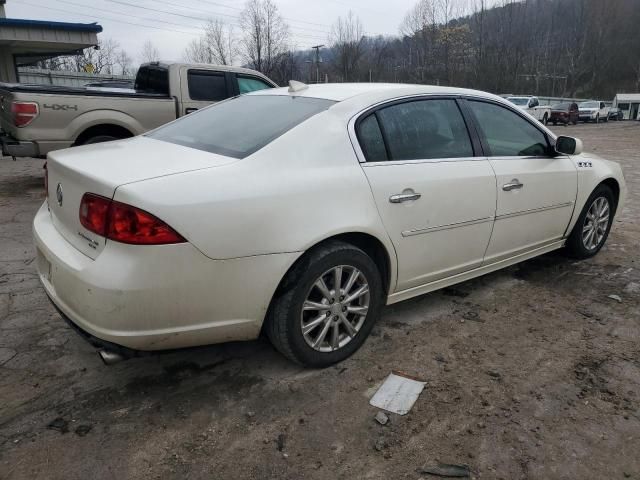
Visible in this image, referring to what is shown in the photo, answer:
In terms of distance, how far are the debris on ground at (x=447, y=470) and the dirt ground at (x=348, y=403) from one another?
0.03 metres

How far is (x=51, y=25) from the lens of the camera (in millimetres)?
14594

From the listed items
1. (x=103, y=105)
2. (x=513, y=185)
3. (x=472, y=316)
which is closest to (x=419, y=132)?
(x=513, y=185)

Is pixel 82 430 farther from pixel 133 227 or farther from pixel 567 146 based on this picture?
pixel 567 146

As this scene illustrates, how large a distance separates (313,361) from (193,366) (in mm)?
692

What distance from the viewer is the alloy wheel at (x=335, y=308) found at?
266 cm

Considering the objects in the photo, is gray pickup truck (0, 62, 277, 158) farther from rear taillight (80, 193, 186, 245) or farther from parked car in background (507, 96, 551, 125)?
parked car in background (507, 96, 551, 125)

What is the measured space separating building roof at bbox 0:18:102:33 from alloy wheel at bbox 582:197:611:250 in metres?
15.4

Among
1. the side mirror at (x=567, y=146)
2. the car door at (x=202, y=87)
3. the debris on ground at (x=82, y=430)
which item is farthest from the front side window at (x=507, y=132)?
the car door at (x=202, y=87)

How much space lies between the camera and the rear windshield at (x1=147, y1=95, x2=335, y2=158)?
271 cm

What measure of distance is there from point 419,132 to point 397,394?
5.29ft

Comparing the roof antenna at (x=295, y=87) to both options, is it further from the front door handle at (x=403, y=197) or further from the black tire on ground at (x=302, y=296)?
the black tire on ground at (x=302, y=296)

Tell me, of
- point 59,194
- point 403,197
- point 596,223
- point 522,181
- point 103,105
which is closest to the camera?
point 59,194

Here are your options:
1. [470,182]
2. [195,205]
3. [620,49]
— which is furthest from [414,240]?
[620,49]

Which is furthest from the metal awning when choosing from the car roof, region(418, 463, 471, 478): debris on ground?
region(418, 463, 471, 478): debris on ground
